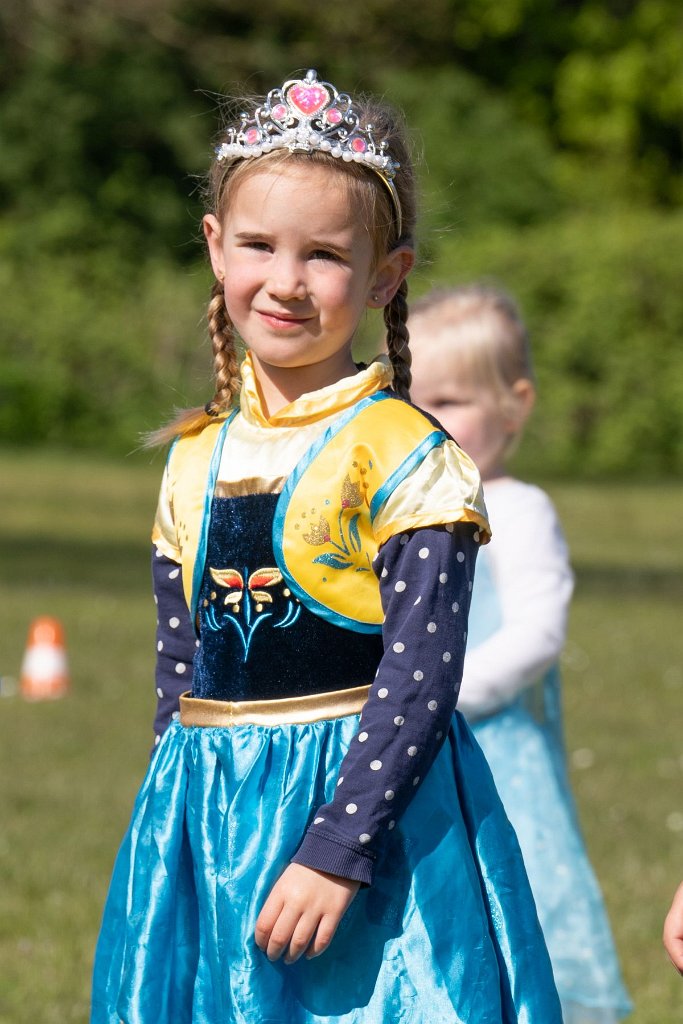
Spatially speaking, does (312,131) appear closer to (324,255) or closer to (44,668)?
(324,255)

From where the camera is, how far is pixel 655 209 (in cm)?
3478

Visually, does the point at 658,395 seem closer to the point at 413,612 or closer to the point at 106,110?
the point at 106,110

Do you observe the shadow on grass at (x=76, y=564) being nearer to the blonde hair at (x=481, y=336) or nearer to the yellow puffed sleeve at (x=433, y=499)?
the blonde hair at (x=481, y=336)

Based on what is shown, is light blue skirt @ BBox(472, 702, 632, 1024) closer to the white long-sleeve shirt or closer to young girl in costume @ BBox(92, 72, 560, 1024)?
the white long-sleeve shirt

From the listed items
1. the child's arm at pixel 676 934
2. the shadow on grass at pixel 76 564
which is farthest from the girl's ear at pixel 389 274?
the shadow on grass at pixel 76 564

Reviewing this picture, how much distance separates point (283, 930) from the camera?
7.21 feet

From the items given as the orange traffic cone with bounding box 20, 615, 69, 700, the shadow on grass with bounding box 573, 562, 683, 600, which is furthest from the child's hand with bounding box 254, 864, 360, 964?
the shadow on grass with bounding box 573, 562, 683, 600

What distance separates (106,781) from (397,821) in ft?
15.1

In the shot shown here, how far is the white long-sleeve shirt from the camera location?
3447 mm

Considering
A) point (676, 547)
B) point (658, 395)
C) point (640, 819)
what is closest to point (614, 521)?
point (676, 547)

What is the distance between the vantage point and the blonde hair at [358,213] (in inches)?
94.0

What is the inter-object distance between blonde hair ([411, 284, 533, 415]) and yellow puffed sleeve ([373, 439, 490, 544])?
1.58 metres

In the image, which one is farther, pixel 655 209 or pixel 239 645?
→ pixel 655 209

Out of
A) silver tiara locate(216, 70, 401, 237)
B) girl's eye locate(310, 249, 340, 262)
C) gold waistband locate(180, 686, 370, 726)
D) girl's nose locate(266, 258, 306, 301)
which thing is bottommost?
gold waistband locate(180, 686, 370, 726)
